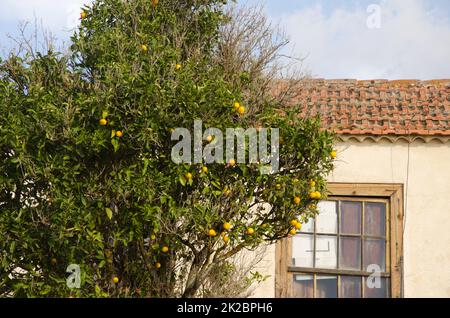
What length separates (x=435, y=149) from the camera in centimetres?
995

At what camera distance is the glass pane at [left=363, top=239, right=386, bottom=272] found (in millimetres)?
9961

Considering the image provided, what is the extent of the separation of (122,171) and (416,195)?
507 centimetres

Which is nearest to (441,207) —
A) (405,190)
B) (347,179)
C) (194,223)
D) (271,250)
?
(405,190)

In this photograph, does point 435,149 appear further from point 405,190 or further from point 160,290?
point 160,290

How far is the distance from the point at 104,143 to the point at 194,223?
1243 millimetres

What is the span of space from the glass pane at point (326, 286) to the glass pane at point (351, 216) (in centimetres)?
76

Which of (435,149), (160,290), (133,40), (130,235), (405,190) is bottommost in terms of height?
(160,290)

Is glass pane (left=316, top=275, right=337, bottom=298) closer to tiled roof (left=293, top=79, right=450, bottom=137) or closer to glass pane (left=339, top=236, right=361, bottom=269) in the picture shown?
glass pane (left=339, top=236, right=361, bottom=269)

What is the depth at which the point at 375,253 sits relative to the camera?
1001 centimetres

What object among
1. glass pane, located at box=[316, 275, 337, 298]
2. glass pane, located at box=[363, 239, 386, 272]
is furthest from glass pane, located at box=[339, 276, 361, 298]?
glass pane, located at box=[363, 239, 386, 272]

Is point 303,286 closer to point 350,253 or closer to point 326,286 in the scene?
point 326,286

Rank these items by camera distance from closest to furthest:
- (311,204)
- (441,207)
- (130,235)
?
→ (130,235) → (311,204) → (441,207)

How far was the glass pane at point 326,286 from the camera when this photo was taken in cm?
999

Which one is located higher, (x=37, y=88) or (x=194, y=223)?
(x=37, y=88)
